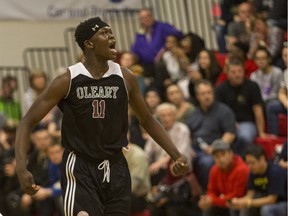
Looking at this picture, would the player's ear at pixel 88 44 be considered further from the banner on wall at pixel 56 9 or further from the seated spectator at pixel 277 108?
the banner on wall at pixel 56 9

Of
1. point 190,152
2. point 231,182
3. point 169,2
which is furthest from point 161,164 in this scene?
point 169,2

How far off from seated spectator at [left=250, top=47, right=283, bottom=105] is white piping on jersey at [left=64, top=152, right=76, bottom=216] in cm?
571

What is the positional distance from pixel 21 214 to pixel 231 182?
122 inches

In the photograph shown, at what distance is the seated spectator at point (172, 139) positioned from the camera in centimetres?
1198

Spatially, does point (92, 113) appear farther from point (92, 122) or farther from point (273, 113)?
point (273, 113)

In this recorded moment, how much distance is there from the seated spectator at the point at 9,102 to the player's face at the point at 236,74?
4.32 meters

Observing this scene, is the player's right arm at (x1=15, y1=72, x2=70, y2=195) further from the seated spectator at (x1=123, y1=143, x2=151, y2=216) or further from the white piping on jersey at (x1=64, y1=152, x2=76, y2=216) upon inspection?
the seated spectator at (x1=123, y1=143, x2=151, y2=216)

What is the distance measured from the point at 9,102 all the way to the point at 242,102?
4.66 metres

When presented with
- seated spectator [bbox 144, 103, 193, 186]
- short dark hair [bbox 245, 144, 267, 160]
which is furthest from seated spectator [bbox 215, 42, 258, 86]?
short dark hair [bbox 245, 144, 267, 160]

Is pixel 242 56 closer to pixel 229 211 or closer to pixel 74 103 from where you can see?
pixel 229 211

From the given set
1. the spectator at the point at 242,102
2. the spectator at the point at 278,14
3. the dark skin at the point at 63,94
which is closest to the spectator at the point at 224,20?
the spectator at the point at 278,14

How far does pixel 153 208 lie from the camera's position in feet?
39.7

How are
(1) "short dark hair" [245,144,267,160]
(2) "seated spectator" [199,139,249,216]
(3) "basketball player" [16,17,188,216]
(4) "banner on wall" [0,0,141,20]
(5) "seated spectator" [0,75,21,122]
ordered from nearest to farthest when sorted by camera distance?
(3) "basketball player" [16,17,188,216] → (1) "short dark hair" [245,144,267,160] → (2) "seated spectator" [199,139,249,216] → (5) "seated spectator" [0,75,21,122] → (4) "banner on wall" [0,0,141,20]

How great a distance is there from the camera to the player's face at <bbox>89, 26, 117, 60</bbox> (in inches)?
284
